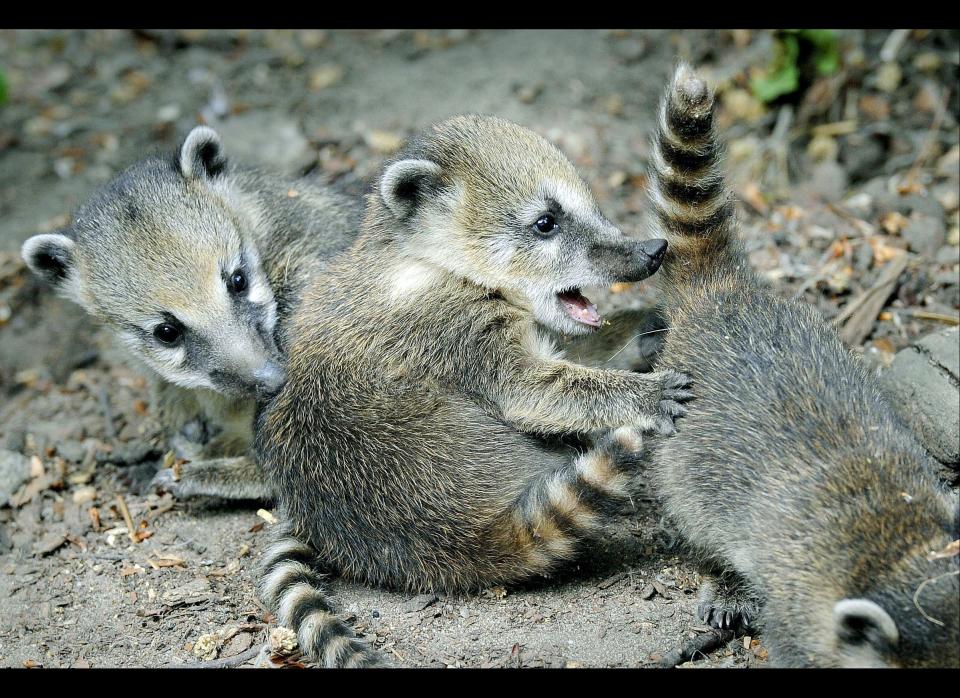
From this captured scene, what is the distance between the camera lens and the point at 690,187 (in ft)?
18.7

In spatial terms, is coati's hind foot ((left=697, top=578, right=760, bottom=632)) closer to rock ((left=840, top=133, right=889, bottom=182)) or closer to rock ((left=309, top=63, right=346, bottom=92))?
rock ((left=840, top=133, right=889, bottom=182))

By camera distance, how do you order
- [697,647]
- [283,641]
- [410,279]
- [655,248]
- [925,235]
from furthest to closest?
[925,235]
[410,279]
[655,248]
[283,641]
[697,647]

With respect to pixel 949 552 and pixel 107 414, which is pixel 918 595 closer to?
pixel 949 552

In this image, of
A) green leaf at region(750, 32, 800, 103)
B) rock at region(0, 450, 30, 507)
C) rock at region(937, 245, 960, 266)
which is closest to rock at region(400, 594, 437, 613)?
rock at region(0, 450, 30, 507)

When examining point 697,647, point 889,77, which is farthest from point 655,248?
point 889,77

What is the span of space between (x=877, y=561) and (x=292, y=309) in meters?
3.82

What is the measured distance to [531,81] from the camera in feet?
30.2

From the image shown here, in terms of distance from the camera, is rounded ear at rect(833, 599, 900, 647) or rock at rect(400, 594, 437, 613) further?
rock at rect(400, 594, 437, 613)

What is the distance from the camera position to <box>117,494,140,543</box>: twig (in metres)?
6.34

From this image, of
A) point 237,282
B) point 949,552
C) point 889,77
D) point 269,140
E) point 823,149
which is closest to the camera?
point 949,552

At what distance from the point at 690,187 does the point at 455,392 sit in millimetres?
1799

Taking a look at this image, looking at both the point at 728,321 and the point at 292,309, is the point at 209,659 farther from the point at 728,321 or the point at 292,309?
the point at 728,321

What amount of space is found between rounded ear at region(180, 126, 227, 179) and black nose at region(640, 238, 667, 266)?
120 inches

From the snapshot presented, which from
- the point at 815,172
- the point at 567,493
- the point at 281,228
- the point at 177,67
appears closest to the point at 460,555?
the point at 567,493
